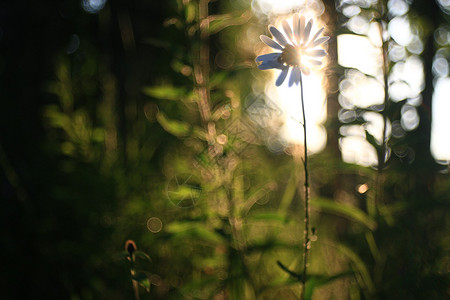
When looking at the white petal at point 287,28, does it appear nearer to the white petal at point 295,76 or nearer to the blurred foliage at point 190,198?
the white petal at point 295,76

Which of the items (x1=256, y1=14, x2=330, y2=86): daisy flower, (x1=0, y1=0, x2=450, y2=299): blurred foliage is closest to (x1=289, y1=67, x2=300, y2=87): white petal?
(x1=256, y1=14, x2=330, y2=86): daisy flower

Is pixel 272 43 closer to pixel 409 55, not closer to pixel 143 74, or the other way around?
pixel 409 55

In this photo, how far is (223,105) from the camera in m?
0.79

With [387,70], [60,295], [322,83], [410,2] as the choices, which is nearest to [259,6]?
[322,83]

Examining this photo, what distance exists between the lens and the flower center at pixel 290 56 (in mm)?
505

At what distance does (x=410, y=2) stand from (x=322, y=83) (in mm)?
345

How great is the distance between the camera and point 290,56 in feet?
1.67

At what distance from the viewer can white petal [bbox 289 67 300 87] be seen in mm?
503

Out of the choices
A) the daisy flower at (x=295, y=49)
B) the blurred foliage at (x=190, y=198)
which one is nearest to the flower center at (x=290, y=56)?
the daisy flower at (x=295, y=49)

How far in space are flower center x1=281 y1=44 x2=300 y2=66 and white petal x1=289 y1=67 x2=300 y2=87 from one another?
12 mm

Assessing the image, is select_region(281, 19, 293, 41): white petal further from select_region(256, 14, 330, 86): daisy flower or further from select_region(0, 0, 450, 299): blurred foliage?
select_region(0, 0, 450, 299): blurred foliage

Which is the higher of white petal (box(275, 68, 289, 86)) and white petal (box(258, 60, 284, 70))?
white petal (box(258, 60, 284, 70))

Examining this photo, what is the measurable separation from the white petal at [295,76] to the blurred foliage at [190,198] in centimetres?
19

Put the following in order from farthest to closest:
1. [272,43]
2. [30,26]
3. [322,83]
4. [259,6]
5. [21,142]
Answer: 1. [30,26]
2. [21,142]
3. [259,6]
4. [322,83]
5. [272,43]
